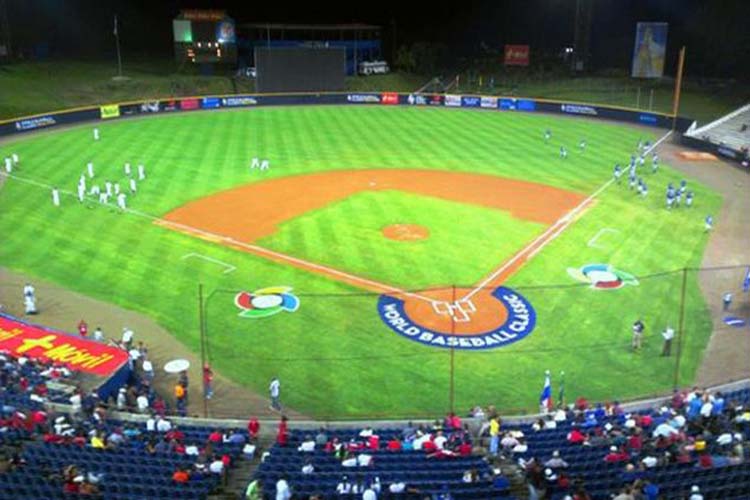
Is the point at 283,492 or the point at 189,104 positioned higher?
the point at 189,104

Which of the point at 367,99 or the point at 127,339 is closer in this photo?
the point at 127,339

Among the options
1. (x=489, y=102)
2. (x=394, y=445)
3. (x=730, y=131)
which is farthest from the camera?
(x=489, y=102)

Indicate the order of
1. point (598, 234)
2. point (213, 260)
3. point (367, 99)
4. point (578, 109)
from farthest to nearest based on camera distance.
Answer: point (367, 99) < point (578, 109) < point (598, 234) < point (213, 260)

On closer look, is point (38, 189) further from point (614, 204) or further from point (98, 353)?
point (614, 204)

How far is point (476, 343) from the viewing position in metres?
27.2

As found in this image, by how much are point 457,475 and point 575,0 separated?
9639 cm

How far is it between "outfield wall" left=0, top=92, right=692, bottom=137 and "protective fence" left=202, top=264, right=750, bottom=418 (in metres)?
42.2

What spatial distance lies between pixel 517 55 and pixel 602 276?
68.2 metres

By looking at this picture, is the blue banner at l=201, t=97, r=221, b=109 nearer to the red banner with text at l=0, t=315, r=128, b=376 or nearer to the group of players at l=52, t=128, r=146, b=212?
the group of players at l=52, t=128, r=146, b=212

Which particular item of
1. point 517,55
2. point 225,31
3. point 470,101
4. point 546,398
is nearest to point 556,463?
point 546,398

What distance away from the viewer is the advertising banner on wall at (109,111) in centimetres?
7119

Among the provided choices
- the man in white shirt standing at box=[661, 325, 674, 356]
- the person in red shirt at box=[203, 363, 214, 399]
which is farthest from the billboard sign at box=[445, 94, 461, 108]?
the person in red shirt at box=[203, 363, 214, 399]

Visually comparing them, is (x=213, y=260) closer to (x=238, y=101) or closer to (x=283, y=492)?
(x=283, y=492)

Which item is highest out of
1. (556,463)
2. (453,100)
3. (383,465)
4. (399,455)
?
(453,100)
